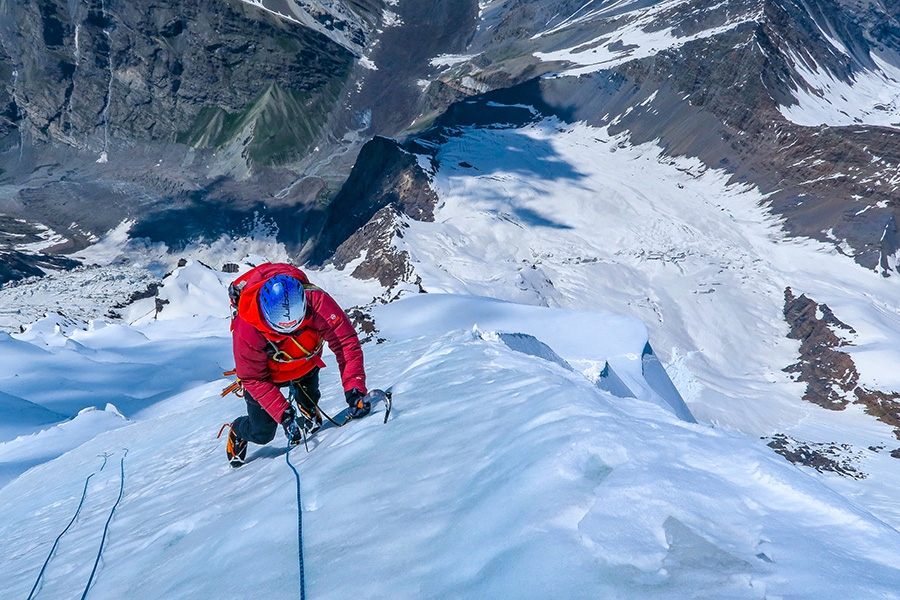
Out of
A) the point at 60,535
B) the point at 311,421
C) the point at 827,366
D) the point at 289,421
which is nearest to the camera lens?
the point at 289,421

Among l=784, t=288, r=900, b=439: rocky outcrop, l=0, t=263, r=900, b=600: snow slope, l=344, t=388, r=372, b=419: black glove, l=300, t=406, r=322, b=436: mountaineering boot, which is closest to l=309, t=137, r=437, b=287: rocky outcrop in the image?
l=784, t=288, r=900, b=439: rocky outcrop

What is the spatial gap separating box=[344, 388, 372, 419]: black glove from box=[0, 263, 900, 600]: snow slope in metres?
0.20

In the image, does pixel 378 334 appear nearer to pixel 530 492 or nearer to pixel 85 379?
pixel 85 379

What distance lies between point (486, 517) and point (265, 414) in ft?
10.5

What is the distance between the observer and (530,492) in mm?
3096

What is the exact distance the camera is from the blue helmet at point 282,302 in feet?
14.9

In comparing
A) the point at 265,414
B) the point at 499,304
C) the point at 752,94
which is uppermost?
the point at 752,94

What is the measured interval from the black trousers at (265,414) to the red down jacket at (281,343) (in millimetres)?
238

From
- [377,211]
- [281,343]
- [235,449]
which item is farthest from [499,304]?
[377,211]

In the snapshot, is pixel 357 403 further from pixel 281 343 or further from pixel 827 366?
pixel 827 366

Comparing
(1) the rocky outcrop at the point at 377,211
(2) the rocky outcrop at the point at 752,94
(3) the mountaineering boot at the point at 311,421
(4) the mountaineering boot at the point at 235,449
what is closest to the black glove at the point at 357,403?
(3) the mountaineering boot at the point at 311,421

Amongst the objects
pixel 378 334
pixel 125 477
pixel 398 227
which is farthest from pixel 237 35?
pixel 125 477

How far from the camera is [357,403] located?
5.44 metres

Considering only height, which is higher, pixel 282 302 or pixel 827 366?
pixel 282 302
